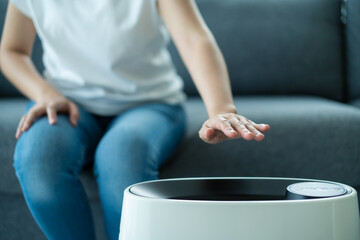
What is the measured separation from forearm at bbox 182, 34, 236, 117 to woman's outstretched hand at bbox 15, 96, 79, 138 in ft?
0.83

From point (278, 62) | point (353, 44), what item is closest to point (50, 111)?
point (278, 62)

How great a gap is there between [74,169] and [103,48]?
1.05ft

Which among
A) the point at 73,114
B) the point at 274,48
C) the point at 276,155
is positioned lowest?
the point at 276,155

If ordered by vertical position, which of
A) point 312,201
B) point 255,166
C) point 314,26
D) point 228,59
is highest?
point 314,26

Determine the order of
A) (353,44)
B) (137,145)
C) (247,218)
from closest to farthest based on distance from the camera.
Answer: (247,218) < (137,145) < (353,44)

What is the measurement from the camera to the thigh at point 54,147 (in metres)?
0.83

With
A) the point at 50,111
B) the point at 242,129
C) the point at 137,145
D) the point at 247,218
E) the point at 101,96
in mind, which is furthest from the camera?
the point at 101,96

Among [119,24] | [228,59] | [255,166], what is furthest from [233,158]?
[228,59]

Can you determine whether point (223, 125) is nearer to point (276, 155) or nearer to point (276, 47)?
point (276, 155)

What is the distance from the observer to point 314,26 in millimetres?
1703

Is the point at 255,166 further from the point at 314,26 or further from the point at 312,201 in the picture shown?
the point at 314,26

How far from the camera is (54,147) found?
84cm

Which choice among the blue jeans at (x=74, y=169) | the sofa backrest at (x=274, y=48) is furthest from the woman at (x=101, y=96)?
the sofa backrest at (x=274, y=48)

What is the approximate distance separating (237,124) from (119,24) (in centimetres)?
56
